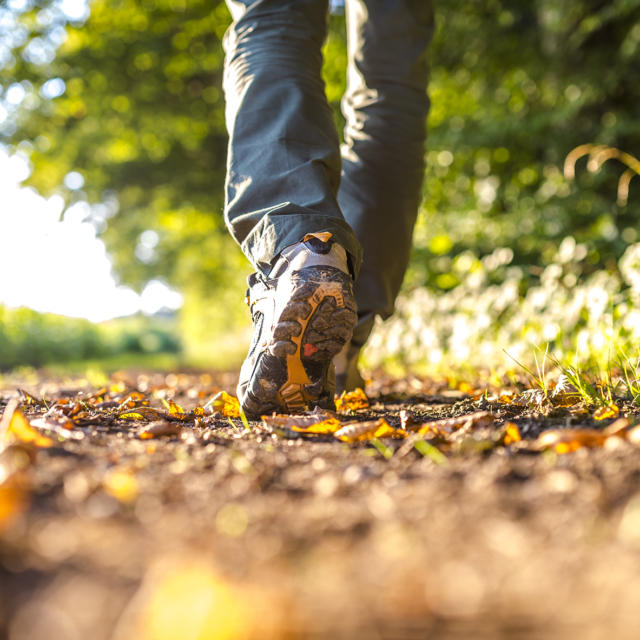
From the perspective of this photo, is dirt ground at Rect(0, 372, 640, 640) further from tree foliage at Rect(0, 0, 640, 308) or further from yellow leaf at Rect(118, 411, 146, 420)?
tree foliage at Rect(0, 0, 640, 308)

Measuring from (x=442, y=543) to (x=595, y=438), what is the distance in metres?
0.45

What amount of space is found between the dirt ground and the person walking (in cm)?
40

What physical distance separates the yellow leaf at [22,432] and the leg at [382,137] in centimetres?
119

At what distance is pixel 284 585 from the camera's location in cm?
54

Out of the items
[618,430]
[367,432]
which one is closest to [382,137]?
[367,432]

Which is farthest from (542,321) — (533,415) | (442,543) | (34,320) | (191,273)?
(191,273)

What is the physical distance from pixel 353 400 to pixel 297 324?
26.9 inches

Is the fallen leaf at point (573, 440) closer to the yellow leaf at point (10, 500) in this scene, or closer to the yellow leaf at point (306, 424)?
the yellow leaf at point (306, 424)

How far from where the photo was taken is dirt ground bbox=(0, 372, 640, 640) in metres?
0.48

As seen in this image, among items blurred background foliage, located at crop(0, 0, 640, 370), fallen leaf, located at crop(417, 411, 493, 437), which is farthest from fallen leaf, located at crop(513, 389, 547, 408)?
blurred background foliage, located at crop(0, 0, 640, 370)

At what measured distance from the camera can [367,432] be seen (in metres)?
1.15

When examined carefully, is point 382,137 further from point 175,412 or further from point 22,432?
point 22,432

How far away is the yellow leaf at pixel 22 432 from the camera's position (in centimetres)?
96

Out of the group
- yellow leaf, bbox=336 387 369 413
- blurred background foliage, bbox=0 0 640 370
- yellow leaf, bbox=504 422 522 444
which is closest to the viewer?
yellow leaf, bbox=504 422 522 444
